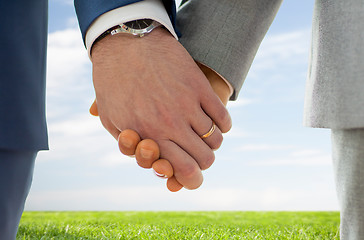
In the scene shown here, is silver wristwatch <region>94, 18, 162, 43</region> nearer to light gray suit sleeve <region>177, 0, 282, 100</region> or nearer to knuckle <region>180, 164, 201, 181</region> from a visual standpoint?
light gray suit sleeve <region>177, 0, 282, 100</region>

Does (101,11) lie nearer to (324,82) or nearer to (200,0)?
(200,0)

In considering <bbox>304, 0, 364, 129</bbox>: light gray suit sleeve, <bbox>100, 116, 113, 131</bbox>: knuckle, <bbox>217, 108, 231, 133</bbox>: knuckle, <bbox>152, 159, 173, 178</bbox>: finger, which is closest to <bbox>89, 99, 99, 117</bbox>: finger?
<bbox>100, 116, 113, 131</bbox>: knuckle

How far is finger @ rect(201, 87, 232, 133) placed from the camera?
1.02 metres

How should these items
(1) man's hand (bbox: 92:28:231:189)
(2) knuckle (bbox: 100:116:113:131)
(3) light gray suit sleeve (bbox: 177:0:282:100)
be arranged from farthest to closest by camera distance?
1. (3) light gray suit sleeve (bbox: 177:0:282:100)
2. (2) knuckle (bbox: 100:116:113:131)
3. (1) man's hand (bbox: 92:28:231:189)

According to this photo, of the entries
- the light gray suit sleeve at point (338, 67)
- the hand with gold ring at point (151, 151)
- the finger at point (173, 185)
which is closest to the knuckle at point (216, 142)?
the hand with gold ring at point (151, 151)

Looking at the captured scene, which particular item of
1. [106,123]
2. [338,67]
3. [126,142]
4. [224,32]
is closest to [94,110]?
[106,123]

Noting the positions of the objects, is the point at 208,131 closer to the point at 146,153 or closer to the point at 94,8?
the point at 146,153

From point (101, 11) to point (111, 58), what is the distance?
13 centimetres

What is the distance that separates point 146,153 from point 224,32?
1.64ft

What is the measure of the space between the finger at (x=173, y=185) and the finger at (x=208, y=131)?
14 centimetres

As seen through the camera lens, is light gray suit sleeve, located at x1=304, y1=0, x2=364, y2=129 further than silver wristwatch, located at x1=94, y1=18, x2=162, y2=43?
No

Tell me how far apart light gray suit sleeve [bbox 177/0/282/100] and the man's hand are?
188mm

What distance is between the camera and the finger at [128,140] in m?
0.98

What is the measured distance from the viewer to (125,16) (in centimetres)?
99
